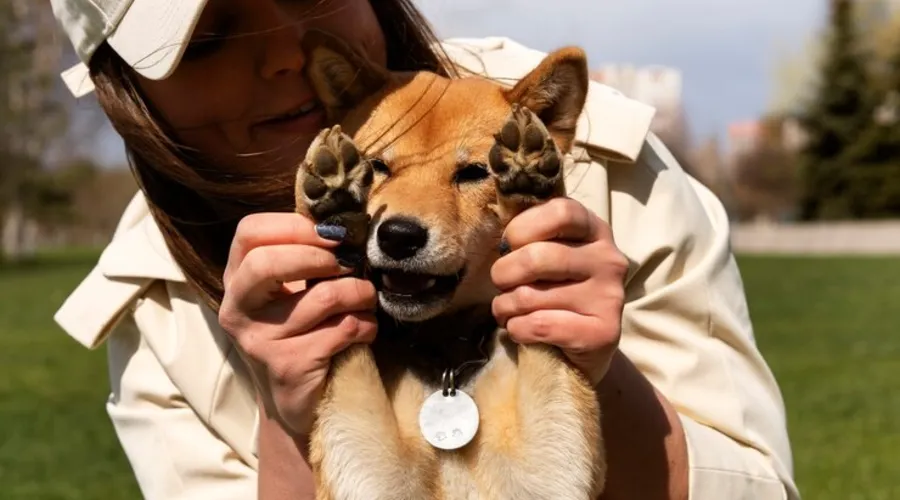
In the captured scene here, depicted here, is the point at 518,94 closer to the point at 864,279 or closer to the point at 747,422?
the point at 747,422

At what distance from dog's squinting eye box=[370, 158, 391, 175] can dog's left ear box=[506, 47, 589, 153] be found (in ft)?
1.08

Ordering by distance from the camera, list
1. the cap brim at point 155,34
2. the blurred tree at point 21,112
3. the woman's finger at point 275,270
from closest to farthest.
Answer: the woman's finger at point 275,270 < the cap brim at point 155,34 < the blurred tree at point 21,112

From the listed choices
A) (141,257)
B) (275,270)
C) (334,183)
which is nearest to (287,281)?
(275,270)

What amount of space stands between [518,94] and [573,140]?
18 cm

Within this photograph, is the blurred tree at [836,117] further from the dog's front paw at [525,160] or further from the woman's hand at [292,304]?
the woman's hand at [292,304]

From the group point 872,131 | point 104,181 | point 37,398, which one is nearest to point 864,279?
point 37,398

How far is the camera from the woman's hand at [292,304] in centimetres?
185

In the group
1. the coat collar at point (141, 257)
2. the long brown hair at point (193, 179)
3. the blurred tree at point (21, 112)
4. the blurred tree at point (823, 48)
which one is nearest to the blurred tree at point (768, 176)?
the blurred tree at point (823, 48)

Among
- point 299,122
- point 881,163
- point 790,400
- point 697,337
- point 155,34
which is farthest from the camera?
point 881,163

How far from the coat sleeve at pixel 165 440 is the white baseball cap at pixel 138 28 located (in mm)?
847

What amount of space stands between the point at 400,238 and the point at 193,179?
922 millimetres

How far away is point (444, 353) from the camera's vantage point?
7.25 ft

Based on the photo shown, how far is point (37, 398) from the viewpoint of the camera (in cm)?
917

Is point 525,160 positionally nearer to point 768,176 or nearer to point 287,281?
point 287,281
